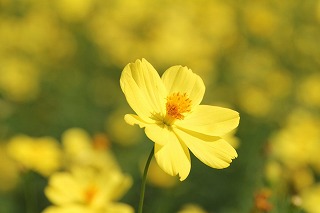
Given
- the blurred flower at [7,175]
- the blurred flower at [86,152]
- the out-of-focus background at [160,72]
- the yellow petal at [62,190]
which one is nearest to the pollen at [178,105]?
the yellow petal at [62,190]

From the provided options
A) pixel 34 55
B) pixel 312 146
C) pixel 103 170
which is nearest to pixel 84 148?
pixel 103 170

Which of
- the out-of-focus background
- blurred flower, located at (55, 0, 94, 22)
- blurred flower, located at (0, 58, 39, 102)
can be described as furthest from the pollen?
blurred flower, located at (55, 0, 94, 22)

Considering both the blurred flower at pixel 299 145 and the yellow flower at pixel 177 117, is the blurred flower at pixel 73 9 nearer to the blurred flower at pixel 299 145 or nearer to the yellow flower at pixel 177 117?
the blurred flower at pixel 299 145

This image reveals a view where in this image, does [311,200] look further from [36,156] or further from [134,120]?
[134,120]

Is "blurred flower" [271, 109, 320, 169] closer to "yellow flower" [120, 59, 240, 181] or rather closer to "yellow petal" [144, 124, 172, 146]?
"yellow flower" [120, 59, 240, 181]

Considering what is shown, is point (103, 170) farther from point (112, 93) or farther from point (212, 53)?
point (212, 53)

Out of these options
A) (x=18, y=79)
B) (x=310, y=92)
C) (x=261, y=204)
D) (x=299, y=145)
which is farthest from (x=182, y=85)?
(x=310, y=92)
